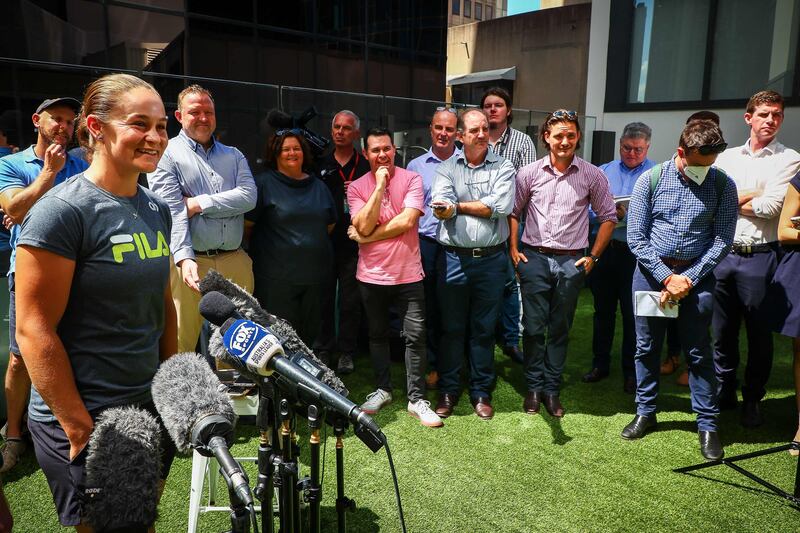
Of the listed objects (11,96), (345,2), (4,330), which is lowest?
(4,330)

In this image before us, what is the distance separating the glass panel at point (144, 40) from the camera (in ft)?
27.0

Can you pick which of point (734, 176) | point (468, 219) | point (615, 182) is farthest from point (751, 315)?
point (468, 219)

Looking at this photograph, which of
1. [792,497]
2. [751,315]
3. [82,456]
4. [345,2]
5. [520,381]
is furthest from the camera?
[345,2]

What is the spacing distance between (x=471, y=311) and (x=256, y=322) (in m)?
2.82

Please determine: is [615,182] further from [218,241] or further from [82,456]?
[82,456]

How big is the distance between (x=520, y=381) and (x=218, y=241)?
2.77 metres

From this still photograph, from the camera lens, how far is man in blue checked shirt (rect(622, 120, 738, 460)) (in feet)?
11.4

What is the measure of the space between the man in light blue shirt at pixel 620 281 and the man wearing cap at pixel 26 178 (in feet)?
13.1

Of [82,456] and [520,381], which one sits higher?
[82,456]

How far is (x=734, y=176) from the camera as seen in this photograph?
13.1 ft

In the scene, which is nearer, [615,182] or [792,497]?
[792,497]

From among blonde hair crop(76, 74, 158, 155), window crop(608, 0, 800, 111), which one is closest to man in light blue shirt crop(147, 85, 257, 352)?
blonde hair crop(76, 74, 158, 155)

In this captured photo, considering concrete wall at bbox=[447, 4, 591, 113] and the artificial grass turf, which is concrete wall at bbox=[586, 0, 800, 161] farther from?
concrete wall at bbox=[447, 4, 591, 113]

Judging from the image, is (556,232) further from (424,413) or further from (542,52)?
(542,52)
